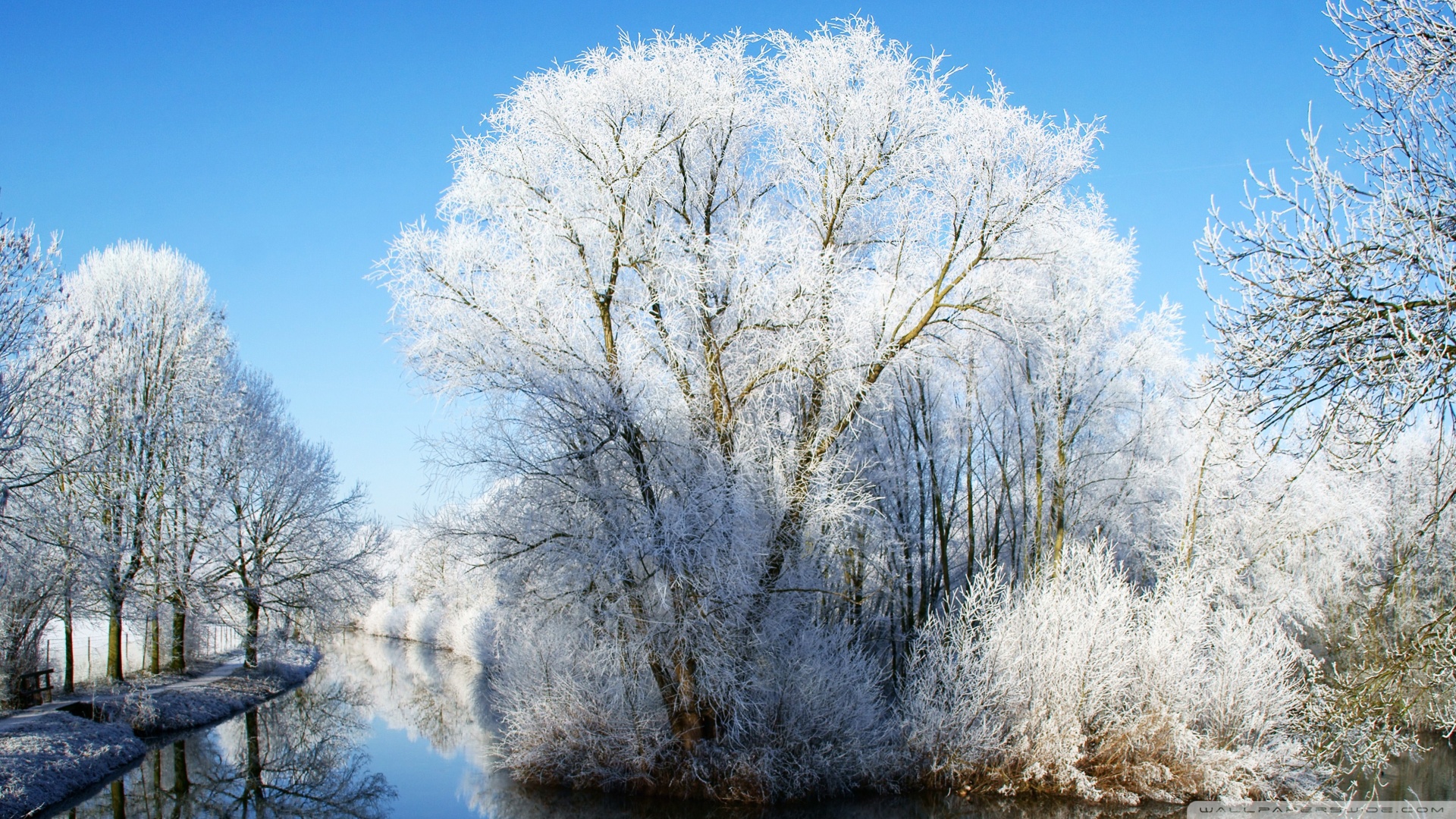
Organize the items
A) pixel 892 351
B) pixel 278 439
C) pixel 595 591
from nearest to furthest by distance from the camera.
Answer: pixel 595 591 → pixel 892 351 → pixel 278 439

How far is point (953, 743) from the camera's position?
1316 cm

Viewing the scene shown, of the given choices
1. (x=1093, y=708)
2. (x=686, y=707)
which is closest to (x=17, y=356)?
(x=686, y=707)

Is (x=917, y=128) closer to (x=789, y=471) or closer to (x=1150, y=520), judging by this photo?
(x=789, y=471)

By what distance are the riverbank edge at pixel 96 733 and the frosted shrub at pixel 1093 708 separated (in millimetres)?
11460

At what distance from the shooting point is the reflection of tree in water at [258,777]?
13.0m

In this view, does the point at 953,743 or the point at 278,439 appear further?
the point at 278,439

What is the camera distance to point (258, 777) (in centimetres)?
1498

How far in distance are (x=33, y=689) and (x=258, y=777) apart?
205 inches

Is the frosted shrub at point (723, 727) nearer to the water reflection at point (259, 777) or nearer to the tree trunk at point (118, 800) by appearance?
the water reflection at point (259, 777)

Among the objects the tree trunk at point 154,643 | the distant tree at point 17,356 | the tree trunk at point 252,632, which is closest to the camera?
the distant tree at point 17,356

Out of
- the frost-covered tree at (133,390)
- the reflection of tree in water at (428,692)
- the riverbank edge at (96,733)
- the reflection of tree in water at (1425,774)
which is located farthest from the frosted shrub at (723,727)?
the frost-covered tree at (133,390)

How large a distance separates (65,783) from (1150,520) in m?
Answer: 23.5

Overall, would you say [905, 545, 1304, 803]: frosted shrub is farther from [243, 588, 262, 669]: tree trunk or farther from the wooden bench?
[243, 588, 262, 669]: tree trunk

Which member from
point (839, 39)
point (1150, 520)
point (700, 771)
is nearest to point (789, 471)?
point (700, 771)
